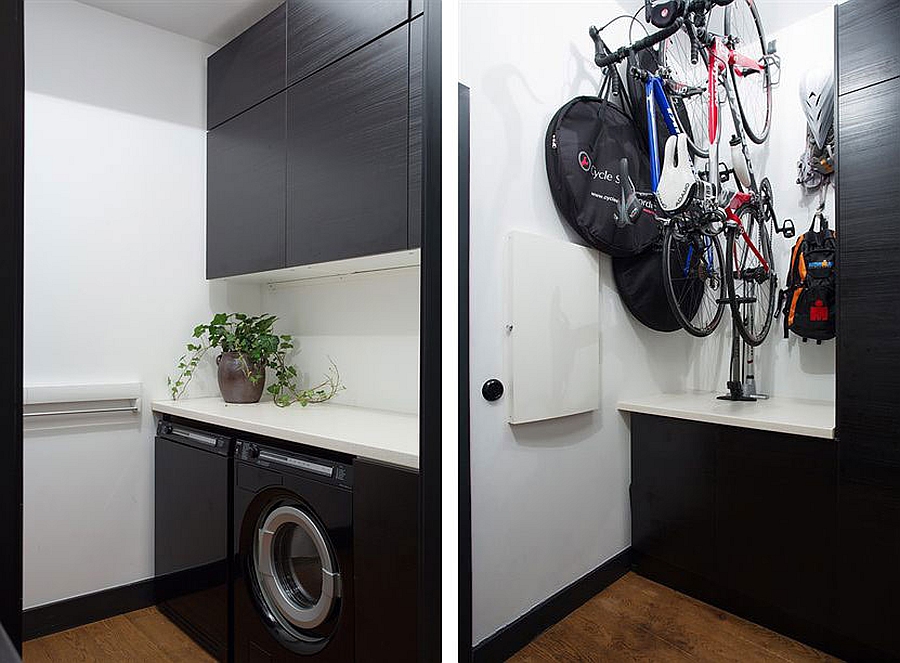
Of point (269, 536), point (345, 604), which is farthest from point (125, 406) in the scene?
point (345, 604)

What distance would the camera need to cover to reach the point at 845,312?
41cm

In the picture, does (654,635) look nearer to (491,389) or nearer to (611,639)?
(611,639)

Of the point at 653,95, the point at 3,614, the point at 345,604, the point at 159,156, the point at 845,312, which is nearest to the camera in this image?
the point at 3,614

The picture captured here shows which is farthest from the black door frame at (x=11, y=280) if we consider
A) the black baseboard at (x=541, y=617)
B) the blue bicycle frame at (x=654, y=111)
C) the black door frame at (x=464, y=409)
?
the blue bicycle frame at (x=654, y=111)

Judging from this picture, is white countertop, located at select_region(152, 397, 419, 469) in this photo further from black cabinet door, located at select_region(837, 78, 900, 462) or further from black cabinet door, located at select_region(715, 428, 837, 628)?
black cabinet door, located at select_region(715, 428, 837, 628)

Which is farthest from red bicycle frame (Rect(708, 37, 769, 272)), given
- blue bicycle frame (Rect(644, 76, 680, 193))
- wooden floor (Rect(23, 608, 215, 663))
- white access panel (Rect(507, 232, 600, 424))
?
wooden floor (Rect(23, 608, 215, 663))

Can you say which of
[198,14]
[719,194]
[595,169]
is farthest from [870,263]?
[198,14]

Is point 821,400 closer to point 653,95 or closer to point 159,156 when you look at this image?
point 653,95

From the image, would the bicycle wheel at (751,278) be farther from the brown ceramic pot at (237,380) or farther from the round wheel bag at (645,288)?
the brown ceramic pot at (237,380)

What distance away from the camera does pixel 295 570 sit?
0.67m

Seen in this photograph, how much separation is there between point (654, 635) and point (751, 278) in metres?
0.49

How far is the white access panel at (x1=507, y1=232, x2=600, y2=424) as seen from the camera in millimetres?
680

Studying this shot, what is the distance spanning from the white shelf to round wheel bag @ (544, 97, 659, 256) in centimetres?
→ 24

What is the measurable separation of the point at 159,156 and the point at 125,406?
323mm
